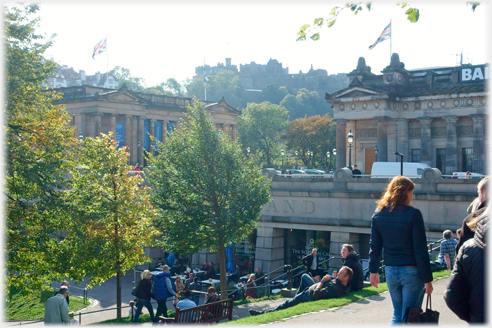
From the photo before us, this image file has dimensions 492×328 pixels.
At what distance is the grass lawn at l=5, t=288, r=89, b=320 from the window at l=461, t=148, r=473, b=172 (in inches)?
1281

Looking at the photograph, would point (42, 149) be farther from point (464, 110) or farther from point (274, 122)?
point (274, 122)

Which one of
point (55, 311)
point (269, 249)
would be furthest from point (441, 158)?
point (55, 311)

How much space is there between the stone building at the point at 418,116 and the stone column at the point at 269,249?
16.6 meters

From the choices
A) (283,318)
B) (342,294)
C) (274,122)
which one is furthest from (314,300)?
(274,122)

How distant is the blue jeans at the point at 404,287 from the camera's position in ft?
A: 21.1

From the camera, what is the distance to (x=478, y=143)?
138 feet

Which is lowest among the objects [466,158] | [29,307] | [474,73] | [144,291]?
[29,307]

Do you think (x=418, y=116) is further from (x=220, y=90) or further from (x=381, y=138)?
(x=220, y=90)

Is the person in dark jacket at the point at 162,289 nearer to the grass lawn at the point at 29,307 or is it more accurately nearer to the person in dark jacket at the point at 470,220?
the grass lawn at the point at 29,307

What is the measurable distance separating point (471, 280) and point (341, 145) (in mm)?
43811

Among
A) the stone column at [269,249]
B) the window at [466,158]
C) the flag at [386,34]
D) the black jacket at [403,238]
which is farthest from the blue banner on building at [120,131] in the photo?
the black jacket at [403,238]

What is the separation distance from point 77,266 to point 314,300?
361 inches

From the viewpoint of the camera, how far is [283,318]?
33.3 ft

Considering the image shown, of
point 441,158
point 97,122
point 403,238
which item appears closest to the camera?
point 403,238
